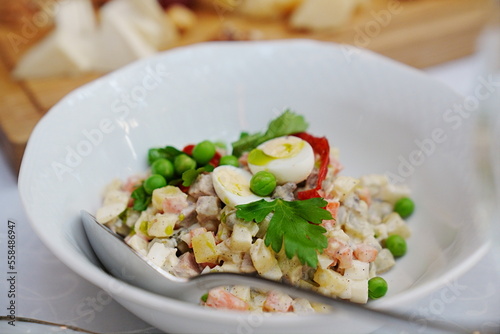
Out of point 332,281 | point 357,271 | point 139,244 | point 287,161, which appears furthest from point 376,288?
point 139,244

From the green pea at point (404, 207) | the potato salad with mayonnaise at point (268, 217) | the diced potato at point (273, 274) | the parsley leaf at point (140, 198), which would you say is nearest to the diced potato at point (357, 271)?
the potato salad with mayonnaise at point (268, 217)

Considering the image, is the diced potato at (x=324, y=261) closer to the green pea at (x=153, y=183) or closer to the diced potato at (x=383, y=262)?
the diced potato at (x=383, y=262)

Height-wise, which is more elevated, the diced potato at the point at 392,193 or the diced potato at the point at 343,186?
the diced potato at the point at 343,186

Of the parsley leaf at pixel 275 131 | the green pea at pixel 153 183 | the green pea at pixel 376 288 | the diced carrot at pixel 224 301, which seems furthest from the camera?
the parsley leaf at pixel 275 131

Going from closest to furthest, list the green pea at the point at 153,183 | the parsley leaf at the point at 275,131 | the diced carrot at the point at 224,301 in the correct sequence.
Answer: the diced carrot at the point at 224,301
the green pea at the point at 153,183
the parsley leaf at the point at 275,131

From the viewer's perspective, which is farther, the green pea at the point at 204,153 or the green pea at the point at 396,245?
the green pea at the point at 204,153

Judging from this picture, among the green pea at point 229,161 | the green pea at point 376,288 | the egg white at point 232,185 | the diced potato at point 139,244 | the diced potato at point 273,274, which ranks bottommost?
the diced potato at point 139,244

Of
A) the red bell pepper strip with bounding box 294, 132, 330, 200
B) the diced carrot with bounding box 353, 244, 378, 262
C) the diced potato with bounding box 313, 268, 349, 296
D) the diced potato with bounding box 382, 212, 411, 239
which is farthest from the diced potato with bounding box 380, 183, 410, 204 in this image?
the diced potato with bounding box 313, 268, 349, 296
